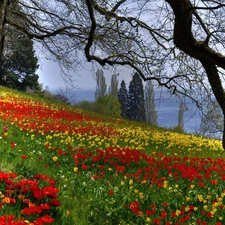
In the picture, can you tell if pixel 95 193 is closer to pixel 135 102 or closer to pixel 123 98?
pixel 135 102

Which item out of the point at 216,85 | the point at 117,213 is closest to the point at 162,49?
the point at 216,85

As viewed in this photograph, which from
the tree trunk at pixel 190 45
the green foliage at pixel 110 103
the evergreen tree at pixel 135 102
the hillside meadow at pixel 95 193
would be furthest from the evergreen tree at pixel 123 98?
the tree trunk at pixel 190 45

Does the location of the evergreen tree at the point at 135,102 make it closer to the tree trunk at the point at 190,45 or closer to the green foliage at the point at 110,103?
the green foliage at the point at 110,103

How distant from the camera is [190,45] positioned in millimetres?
4863

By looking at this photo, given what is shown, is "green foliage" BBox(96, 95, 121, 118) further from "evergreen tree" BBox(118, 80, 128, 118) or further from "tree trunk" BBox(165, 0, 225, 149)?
"tree trunk" BBox(165, 0, 225, 149)

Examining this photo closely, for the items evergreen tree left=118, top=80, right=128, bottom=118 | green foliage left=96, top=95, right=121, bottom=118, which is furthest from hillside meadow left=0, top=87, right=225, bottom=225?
evergreen tree left=118, top=80, right=128, bottom=118

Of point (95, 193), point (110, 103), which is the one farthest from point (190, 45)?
point (110, 103)

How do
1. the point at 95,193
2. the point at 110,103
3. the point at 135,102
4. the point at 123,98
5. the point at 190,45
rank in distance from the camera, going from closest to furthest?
the point at 95,193 → the point at 190,45 → the point at 110,103 → the point at 135,102 → the point at 123,98

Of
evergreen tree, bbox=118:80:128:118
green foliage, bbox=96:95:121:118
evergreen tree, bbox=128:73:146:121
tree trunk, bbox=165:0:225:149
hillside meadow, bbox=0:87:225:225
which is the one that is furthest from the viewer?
evergreen tree, bbox=118:80:128:118

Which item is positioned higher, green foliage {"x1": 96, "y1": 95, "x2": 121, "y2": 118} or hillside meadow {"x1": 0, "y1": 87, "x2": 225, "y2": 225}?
green foliage {"x1": 96, "y1": 95, "x2": 121, "y2": 118}

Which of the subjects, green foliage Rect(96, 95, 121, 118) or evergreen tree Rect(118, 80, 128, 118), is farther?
evergreen tree Rect(118, 80, 128, 118)

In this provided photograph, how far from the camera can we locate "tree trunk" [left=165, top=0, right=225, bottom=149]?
4.48 meters

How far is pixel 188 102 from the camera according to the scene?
30.7 ft

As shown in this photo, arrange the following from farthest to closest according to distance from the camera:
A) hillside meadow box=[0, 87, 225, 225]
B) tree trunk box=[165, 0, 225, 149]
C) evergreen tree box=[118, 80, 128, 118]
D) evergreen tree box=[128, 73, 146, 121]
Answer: evergreen tree box=[118, 80, 128, 118] → evergreen tree box=[128, 73, 146, 121] → tree trunk box=[165, 0, 225, 149] → hillside meadow box=[0, 87, 225, 225]
